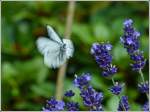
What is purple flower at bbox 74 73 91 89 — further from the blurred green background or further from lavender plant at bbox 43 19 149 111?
the blurred green background

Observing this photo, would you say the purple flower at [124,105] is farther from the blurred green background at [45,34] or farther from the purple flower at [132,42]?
the blurred green background at [45,34]

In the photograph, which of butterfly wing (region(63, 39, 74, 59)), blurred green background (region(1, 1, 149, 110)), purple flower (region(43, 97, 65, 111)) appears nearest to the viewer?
purple flower (region(43, 97, 65, 111))

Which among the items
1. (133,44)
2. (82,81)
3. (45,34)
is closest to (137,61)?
(133,44)

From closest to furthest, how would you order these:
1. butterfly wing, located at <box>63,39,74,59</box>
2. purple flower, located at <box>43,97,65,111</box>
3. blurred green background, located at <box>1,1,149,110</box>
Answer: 1. purple flower, located at <box>43,97,65,111</box>
2. butterfly wing, located at <box>63,39,74,59</box>
3. blurred green background, located at <box>1,1,149,110</box>

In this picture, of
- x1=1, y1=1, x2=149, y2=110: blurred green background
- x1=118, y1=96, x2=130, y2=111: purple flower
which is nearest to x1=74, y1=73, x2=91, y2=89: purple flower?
x1=118, y1=96, x2=130, y2=111: purple flower

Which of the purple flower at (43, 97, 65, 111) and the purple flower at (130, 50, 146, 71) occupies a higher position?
the purple flower at (130, 50, 146, 71)

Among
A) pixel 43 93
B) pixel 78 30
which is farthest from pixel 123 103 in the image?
pixel 78 30

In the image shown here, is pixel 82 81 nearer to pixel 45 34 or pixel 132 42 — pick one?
pixel 132 42
